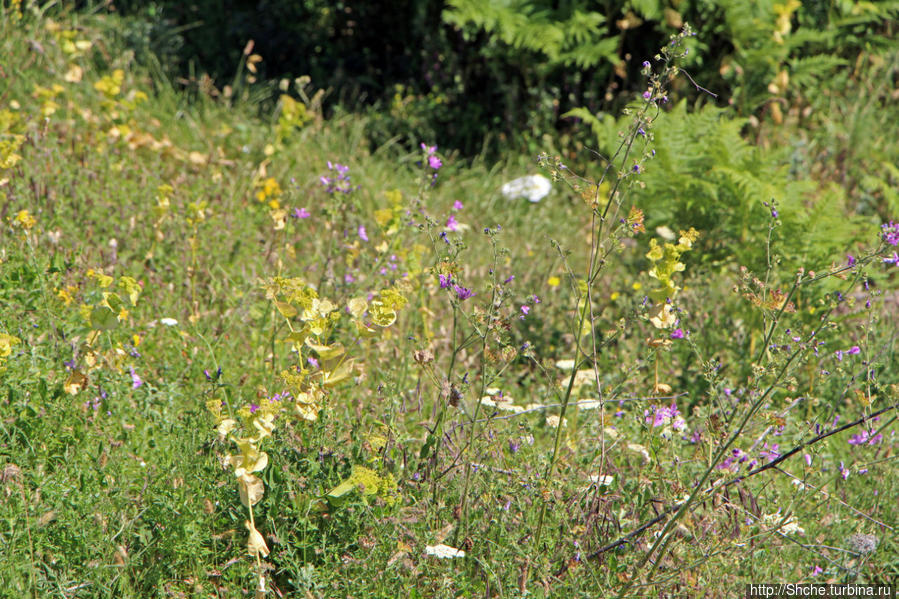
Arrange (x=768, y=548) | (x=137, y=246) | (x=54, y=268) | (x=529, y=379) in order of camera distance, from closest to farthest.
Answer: (x=768, y=548) → (x=54, y=268) → (x=529, y=379) → (x=137, y=246)

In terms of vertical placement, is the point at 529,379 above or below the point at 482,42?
below

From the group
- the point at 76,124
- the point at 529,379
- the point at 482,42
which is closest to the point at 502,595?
the point at 529,379

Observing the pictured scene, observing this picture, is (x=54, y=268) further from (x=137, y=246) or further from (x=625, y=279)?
(x=625, y=279)

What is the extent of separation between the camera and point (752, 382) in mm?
1943

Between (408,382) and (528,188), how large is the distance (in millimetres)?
2136

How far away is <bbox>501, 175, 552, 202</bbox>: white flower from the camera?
4.93m

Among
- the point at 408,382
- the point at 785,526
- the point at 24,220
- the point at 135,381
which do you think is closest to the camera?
the point at 785,526

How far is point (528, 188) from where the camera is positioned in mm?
4969

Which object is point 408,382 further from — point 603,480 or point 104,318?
point 104,318

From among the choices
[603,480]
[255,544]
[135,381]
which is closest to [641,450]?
[603,480]

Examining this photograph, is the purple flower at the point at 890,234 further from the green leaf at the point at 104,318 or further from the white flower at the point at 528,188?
the white flower at the point at 528,188

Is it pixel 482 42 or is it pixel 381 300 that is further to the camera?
pixel 482 42

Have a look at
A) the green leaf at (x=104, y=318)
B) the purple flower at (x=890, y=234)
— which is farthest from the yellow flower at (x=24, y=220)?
the purple flower at (x=890, y=234)

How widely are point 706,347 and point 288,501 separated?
2.03 m
